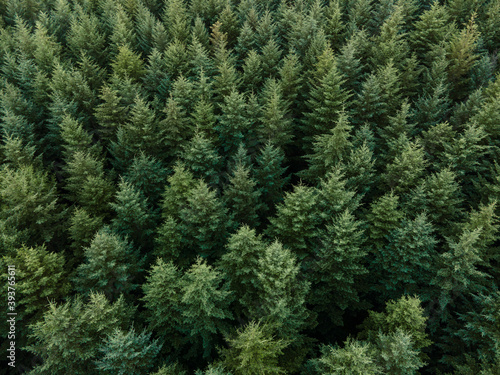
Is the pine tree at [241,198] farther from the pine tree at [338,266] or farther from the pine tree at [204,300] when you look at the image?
the pine tree at [338,266]

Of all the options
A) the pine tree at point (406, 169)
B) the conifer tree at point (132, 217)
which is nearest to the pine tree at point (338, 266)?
the pine tree at point (406, 169)

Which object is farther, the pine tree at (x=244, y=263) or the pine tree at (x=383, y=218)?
the pine tree at (x=383, y=218)

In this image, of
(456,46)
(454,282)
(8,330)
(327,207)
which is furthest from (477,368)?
(8,330)

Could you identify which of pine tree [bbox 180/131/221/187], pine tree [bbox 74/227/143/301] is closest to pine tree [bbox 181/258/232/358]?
pine tree [bbox 74/227/143/301]

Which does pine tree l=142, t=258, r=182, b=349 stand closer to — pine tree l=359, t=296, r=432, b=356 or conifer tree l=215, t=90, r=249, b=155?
pine tree l=359, t=296, r=432, b=356

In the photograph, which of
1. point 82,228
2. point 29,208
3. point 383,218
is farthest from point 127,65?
point 383,218

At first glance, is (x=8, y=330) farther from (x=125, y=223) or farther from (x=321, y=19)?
(x=321, y=19)
